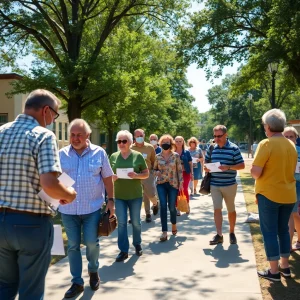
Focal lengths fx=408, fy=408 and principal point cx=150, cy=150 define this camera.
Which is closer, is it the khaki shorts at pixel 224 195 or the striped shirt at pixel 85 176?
the striped shirt at pixel 85 176

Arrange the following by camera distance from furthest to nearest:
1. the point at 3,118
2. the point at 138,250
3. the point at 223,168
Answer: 1. the point at 3,118
2. the point at 223,168
3. the point at 138,250

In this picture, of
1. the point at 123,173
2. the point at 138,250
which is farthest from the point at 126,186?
the point at 138,250

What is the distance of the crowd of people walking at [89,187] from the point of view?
2850 millimetres

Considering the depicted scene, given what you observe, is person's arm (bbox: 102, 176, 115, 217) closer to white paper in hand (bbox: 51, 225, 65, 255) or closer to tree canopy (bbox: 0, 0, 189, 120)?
white paper in hand (bbox: 51, 225, 65, 255)

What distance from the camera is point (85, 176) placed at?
4590 millimetres

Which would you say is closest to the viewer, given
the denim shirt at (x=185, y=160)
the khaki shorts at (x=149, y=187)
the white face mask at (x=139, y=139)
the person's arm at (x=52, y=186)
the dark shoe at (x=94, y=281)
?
the person's arm at (x=52, y=186)

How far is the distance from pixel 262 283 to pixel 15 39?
1740 cm

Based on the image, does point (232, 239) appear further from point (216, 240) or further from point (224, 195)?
point (224, 195)

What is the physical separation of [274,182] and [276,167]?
18 cm

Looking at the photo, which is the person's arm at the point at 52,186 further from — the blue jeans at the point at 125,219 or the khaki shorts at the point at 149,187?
the khaki shorts at the point at 149,187

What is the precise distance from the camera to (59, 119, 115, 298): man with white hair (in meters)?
4.58

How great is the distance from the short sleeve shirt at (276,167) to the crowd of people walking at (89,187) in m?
0.01

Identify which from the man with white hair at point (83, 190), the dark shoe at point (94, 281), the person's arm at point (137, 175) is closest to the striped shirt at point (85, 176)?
the man with white hair at point (83, 190)

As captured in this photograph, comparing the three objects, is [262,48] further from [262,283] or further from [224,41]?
[262,283]
